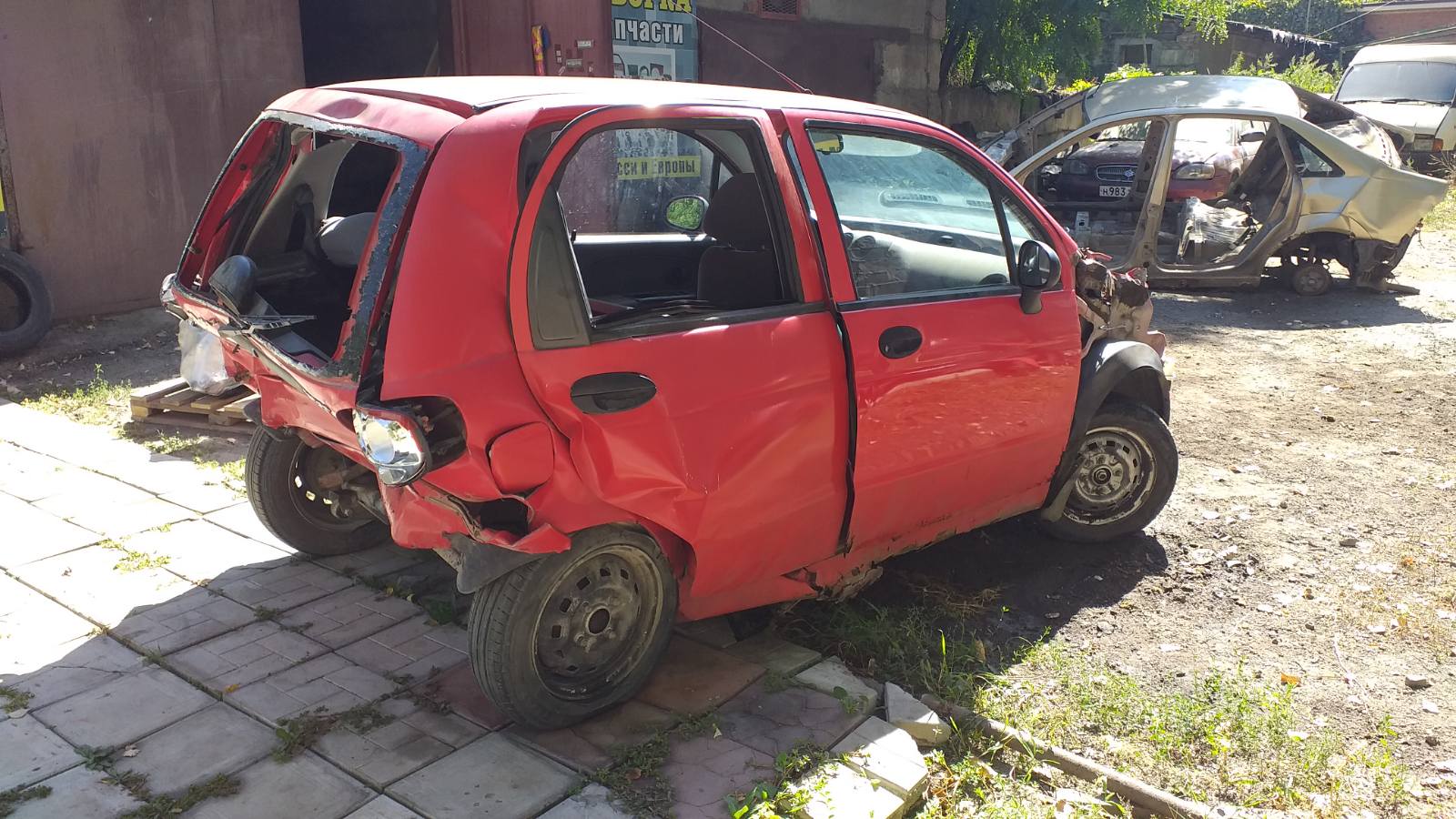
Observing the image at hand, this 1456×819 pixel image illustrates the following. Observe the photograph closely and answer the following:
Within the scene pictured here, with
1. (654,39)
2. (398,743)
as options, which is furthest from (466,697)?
(654,39)

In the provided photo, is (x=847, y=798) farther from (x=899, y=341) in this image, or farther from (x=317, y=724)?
(x=317, y=724)

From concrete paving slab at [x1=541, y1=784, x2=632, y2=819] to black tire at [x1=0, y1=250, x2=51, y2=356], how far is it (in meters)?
6.58

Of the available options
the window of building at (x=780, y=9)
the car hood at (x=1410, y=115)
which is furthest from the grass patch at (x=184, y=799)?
the car hood at (x=1410, y=115)

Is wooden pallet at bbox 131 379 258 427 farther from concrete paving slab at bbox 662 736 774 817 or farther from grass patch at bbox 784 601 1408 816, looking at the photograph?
concrete paving slab at bbox 662 736 774 817

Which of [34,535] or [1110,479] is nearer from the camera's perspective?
[34,535]

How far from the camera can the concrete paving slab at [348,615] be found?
402 cm

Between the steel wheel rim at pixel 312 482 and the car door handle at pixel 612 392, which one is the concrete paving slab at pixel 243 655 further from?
the car door handle at pixel 612 392

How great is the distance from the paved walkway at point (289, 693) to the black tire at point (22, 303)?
3.41m

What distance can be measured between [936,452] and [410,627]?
2016mm

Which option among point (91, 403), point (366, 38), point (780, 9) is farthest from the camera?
point (780, 9)

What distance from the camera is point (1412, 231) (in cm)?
995

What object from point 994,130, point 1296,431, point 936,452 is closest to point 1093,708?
point 936,452

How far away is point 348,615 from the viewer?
164 inches

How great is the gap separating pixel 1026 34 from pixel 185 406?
1418 centimetres
